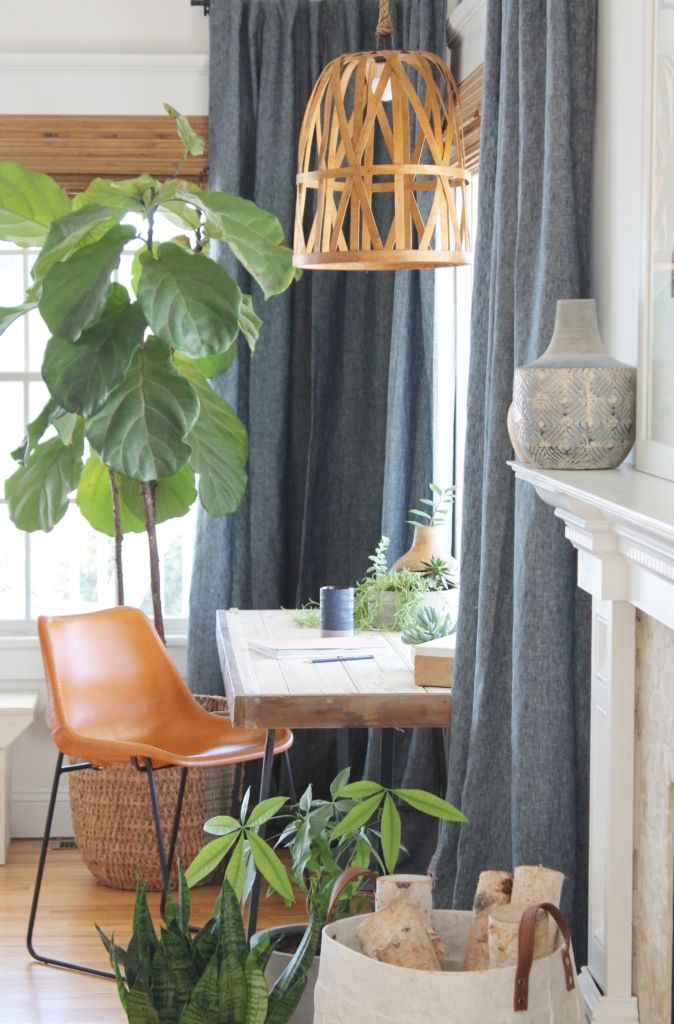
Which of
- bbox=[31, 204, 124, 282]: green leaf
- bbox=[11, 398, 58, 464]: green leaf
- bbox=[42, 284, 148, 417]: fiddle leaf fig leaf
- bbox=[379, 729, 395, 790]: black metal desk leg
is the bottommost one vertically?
bbox=[379, 729, 395, 790]: black metal desk leg

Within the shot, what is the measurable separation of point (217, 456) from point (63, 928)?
1345mm

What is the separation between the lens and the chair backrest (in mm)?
3018

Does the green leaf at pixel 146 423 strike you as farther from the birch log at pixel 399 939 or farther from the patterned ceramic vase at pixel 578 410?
the birch log at pixel 399 939

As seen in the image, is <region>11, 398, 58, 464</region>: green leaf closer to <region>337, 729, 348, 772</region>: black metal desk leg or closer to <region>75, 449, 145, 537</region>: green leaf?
<region>75, 449, 145, 537</region>: green leaf

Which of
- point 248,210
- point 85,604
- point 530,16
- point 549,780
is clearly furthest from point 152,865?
point 530,16

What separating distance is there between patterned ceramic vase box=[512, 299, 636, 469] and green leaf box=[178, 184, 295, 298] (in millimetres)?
1428

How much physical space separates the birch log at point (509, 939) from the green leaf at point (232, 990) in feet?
1.37

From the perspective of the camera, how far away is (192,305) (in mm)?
2861

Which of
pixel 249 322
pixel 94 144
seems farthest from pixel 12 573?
pixel 94 144

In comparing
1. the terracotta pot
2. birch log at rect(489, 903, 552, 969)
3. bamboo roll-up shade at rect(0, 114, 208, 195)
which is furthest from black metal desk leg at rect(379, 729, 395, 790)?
bamboo roll-up shade at rect(0, 114, 208, 195)

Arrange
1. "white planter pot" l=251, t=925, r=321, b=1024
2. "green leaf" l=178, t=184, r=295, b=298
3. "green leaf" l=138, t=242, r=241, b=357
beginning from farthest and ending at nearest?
"green leaf" l=178, t=184, r=295, b=298
"green leaf" l=138, t=242, r=241, b=357
"white planter pot" l=251, t=925, r=321, b=1024

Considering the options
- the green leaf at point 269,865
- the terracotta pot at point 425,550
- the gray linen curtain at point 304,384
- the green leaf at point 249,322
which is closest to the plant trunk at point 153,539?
the gray linen curtain at point 304,384

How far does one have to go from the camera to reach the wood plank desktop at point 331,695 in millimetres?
2430

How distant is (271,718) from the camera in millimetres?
2436
